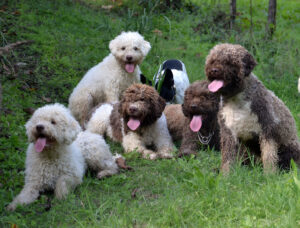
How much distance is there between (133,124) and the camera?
6.32m

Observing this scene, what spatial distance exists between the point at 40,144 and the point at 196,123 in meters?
2.20

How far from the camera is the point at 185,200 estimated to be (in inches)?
165

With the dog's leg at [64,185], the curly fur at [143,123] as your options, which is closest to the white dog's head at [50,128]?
the dog's leg at [64,185]

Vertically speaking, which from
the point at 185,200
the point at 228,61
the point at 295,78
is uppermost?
the point at 228,61

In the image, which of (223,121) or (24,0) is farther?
(24,0)

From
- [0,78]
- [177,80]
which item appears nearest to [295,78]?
[177,80]

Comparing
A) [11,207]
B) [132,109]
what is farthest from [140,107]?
[11,207]

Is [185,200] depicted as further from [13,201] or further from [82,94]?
[82,94]

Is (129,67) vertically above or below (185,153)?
above

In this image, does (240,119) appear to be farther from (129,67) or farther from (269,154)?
(129,67)

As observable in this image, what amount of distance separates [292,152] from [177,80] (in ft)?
10.6

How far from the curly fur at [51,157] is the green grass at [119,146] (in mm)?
153

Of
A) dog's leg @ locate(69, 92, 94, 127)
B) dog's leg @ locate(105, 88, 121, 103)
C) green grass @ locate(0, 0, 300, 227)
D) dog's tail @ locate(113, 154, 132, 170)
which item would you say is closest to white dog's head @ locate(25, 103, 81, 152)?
green grass @ locate(0, 0, 300, 227)

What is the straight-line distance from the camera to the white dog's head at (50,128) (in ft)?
15.9
